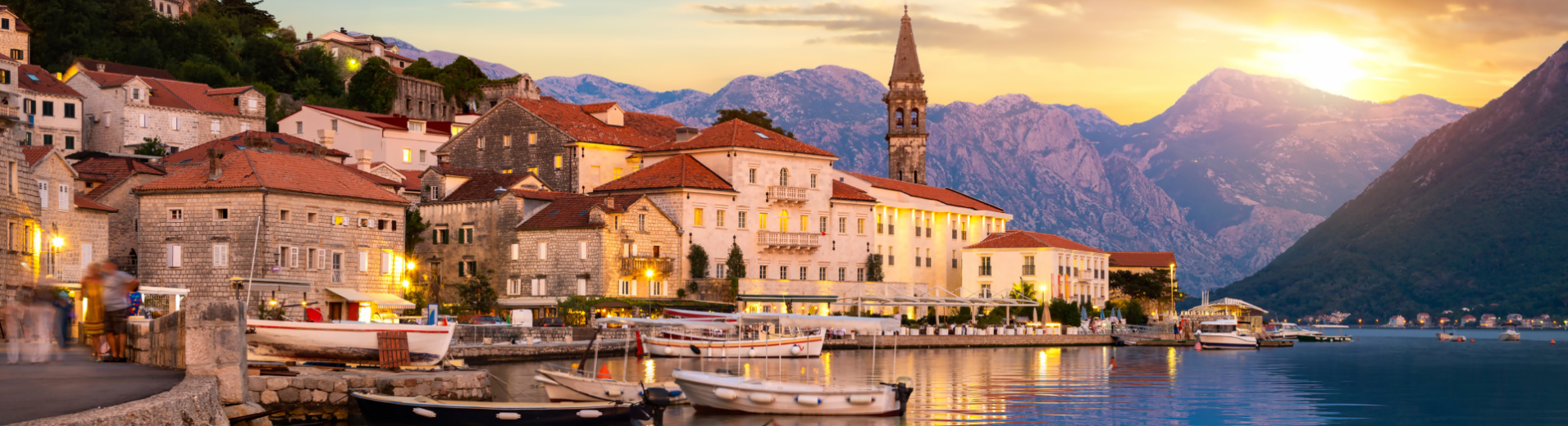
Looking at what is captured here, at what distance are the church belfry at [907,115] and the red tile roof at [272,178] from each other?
60943mm

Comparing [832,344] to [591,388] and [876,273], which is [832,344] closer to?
[876,273]

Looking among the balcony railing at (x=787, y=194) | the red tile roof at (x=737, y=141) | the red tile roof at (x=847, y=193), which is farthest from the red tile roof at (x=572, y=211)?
the red tile roof at (x=847, y=193)

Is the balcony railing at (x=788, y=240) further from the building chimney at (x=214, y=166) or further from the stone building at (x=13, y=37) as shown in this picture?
the stone building at (x=13, y=37)

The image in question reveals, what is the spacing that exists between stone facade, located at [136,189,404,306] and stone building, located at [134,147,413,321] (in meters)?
0.04

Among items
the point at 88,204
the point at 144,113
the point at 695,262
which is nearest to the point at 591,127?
the point at 695,262

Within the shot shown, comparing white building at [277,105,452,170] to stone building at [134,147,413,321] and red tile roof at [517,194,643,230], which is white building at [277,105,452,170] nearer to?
red tile roof at [517,194,643,230]

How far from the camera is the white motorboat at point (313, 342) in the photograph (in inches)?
1555

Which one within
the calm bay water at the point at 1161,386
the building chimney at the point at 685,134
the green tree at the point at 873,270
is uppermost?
the building chimney at the point at 685,134

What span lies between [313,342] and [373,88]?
87519mm

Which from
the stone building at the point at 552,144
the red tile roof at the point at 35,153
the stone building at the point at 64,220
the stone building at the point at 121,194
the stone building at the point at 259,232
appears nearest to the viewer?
the stone building at the point at 64,220

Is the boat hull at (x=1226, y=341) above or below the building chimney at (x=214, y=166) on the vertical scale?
below

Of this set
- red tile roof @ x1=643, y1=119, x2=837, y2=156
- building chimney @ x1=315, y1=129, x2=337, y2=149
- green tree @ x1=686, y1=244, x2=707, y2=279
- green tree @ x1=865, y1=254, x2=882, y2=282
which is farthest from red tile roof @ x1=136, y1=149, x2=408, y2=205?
green tree @ x1=865, y1=254, x2=882, y2=282

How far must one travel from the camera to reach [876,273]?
95562 mm

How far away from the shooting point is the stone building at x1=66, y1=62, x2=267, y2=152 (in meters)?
94.2
